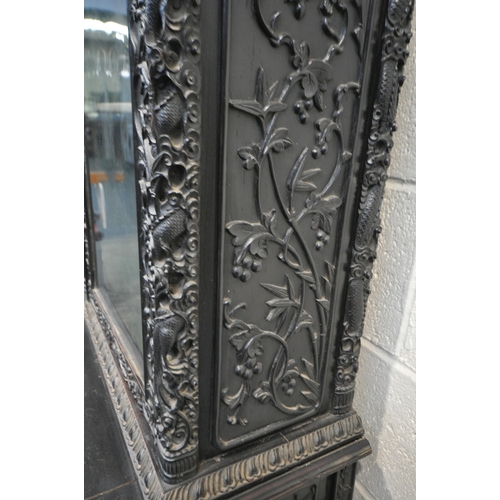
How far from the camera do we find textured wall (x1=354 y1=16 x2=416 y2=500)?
1.88ft

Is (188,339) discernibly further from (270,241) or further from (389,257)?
(389,257)

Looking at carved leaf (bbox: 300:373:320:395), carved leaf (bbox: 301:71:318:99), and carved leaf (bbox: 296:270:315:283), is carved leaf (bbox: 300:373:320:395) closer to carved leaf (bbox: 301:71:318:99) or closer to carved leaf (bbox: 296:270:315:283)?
carved leaf (bbox: 296:270:315:283)

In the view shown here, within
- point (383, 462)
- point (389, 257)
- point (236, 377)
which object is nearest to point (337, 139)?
point (389, 257)

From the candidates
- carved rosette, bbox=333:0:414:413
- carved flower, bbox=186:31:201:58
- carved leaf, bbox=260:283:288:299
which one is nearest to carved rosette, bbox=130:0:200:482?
carved flower, bbox=186:31:201:58

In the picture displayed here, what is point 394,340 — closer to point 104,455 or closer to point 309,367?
point 309,367

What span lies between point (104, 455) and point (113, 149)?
0.52m

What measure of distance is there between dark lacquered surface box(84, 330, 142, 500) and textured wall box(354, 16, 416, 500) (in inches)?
17.5

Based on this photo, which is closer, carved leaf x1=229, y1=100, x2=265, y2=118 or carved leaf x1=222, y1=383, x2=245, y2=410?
carved leaf x1=229, y1=100, x2=265, y2=118

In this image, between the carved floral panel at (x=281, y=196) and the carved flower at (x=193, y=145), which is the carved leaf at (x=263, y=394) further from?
the carved flower at (x=193, y=145)

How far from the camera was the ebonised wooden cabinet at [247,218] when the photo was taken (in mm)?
395

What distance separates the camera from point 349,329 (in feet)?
1.93

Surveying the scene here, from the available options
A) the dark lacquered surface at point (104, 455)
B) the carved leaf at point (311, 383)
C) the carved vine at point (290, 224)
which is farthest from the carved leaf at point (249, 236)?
the dark lacquered surface at point (104, 455)

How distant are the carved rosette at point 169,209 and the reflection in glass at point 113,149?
0.10 m

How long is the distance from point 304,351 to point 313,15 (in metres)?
0.46
